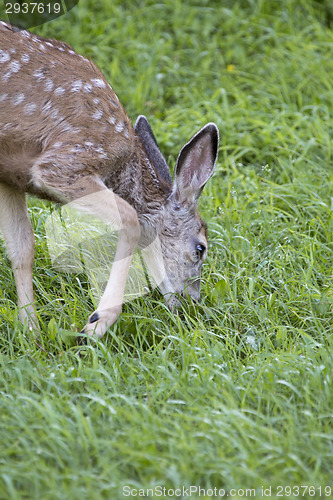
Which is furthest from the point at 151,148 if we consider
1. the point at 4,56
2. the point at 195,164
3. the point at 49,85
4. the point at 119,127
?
the point at 4,56

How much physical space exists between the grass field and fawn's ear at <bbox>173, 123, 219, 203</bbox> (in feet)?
2.08

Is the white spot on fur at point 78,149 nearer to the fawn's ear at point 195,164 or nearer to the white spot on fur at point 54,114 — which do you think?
the white spot on fur at point 54,114

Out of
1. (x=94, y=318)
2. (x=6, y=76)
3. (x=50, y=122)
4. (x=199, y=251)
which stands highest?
(x=6, y=76)

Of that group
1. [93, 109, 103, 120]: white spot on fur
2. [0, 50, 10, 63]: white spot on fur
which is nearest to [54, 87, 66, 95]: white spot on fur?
[93, 109, 103, 120]: white spot on fur

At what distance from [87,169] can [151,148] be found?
2.90 ft

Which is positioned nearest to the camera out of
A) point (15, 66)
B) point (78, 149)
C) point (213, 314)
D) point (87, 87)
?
point (78, 149)

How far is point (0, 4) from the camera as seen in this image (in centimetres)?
808

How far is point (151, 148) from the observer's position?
5.45 metres

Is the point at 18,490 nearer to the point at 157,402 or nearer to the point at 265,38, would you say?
the point at 157,402

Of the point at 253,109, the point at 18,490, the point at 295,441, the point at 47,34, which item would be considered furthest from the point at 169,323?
the point at 47,34

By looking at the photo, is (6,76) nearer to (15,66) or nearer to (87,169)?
(15,66)

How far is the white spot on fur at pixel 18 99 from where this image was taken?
15.4ft

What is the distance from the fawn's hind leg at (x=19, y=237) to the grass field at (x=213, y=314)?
0.18m

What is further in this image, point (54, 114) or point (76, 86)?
point (76, 86)
